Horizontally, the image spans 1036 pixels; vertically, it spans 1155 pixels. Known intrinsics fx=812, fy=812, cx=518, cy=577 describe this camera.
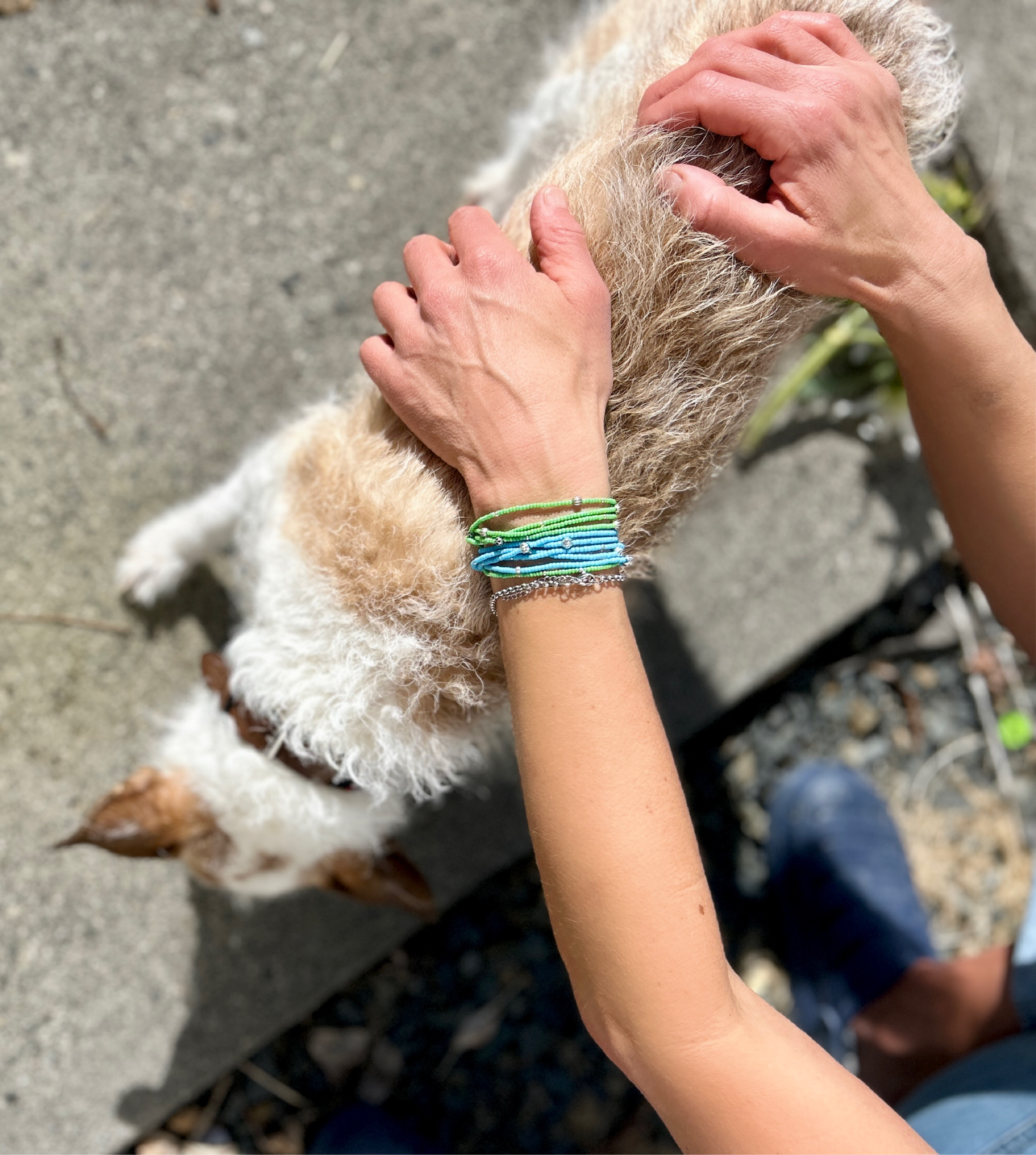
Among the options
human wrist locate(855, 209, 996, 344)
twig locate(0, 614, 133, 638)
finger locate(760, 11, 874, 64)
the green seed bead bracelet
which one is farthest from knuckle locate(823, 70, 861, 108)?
twig locate(0, 614, 133, 638)

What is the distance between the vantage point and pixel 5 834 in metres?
2.33

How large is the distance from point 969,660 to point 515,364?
2673 mm

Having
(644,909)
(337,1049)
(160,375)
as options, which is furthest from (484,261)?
(337,1049)

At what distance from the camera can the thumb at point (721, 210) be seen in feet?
4.62

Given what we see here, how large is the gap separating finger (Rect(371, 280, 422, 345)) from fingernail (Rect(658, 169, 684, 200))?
0.48 metres

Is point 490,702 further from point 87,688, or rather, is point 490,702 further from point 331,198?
point 331,198

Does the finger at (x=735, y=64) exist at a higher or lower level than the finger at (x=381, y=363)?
higher

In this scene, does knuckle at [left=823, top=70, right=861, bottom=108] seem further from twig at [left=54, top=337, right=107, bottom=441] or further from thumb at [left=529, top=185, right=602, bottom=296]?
twig at [left=54, top=337, right=107, bottom=441]

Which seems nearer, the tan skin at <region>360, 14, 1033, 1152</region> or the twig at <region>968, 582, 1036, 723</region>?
the tan skin at <region>360, 14, 1033, 1152</region>

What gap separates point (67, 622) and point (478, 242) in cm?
179

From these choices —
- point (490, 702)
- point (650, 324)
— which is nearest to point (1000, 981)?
point (490, 702)

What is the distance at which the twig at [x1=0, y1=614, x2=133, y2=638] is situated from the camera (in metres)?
2.36

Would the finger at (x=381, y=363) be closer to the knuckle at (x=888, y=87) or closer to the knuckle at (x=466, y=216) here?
the knuckle at (x=466, y=216)

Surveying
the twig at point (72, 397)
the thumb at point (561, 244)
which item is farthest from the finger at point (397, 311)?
the twig at point (72, 397)
